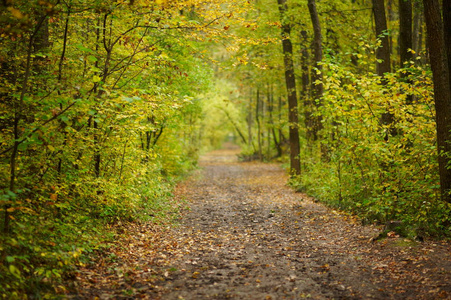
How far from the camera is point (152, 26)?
7496 millimetres

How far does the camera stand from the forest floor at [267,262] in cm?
520

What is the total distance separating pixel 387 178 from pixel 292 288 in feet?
15.3

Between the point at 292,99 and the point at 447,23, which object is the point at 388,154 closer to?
the point at 447,23

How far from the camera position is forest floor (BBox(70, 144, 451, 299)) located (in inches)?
205

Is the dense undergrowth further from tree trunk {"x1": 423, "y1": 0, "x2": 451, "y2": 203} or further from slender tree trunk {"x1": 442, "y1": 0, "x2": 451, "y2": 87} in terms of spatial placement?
slender tree trunk {"x1": 442, "y1": 0, "x2": 451, "y2": 87}

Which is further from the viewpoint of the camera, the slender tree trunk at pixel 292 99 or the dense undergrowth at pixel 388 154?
the slender tree trunk at pixel 292 99

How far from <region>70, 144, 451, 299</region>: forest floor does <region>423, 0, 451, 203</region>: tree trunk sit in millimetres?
1501

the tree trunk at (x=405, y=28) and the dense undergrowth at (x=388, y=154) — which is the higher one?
the tree trunk at (x=405, y=28)

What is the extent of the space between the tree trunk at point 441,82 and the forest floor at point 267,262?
150 cm

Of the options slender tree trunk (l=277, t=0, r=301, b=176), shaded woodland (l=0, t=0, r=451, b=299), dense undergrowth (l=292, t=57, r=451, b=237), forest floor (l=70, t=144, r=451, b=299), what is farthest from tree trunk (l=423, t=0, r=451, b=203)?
slender tree trunk (l=277, t=0, r=301, b=176)

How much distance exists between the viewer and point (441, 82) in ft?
23.2

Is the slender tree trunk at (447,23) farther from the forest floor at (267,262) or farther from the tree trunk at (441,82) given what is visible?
the forest floor at (267,262)

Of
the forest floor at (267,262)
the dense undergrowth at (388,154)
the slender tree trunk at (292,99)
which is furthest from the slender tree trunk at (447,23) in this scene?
the slender tree trunk at (292,99)

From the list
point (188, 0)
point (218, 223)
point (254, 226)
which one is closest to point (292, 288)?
point (254, 226)
